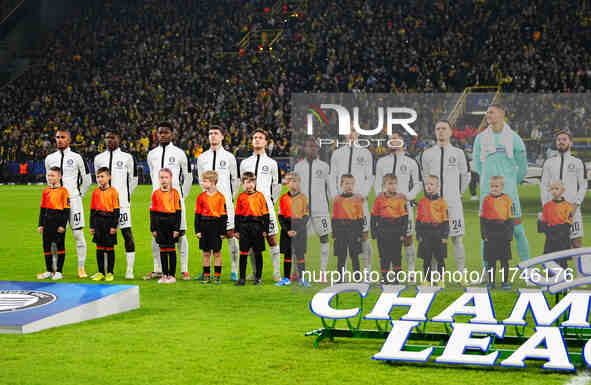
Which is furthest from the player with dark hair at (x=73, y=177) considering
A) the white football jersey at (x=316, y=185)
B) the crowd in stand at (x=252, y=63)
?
the crowd in stand at (x=252, y=63)

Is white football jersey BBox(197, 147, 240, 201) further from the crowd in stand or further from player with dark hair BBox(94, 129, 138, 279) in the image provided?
the crowd in stand

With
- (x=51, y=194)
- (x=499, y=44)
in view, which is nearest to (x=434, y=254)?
(x=51, y=194)

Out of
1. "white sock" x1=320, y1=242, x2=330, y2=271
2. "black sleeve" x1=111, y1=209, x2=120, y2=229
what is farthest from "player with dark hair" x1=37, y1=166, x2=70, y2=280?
"white sock" x1=320, y1=242, x2=330, y2=271

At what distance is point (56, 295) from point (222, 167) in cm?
281

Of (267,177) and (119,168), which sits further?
(119,168)

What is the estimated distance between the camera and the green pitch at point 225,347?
18.4 ft

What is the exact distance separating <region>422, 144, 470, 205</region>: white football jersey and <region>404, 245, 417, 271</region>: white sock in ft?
1.89

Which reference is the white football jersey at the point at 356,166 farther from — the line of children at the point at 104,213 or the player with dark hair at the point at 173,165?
the line of children at the point at 104,213

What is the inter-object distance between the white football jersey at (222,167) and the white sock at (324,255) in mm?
2393

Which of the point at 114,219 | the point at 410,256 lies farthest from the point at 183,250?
the point at 410,256

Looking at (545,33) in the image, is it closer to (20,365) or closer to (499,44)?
(499,44)

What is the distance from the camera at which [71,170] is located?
34.3 ft

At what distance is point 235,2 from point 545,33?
46.4ft

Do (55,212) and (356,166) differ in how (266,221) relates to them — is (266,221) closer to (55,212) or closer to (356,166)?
(356,166)
